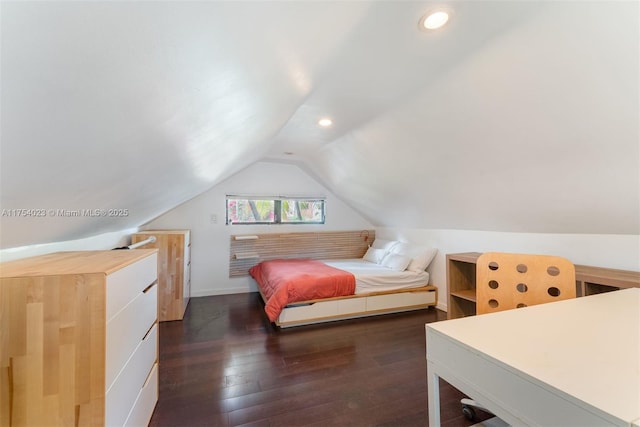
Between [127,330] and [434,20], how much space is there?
2075 millimetres

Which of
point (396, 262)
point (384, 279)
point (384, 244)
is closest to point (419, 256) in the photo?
point (396, 262)

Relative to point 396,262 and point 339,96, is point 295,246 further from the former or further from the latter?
point 339,96

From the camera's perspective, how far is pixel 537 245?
8.23ft

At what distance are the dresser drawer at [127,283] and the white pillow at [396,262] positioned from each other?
9.87 ft

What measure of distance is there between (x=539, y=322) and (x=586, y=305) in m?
0.43

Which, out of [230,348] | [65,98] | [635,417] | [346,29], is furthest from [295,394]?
[346,29]

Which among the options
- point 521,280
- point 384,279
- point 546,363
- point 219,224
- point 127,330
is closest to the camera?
point 546,363

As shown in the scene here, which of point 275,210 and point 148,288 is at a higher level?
point 275,210

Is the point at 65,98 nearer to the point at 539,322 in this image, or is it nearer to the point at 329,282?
the point at 539,322

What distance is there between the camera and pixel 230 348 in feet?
8.02

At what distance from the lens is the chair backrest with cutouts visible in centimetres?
139

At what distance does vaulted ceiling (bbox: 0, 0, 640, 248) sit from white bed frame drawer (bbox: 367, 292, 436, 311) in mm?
1393

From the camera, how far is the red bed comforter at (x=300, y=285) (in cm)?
285

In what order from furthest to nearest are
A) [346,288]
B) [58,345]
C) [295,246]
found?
1. [295,246]
2. [346,288]
3. [58,345]
